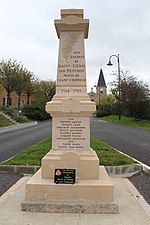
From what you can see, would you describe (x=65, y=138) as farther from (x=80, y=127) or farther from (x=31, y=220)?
(x=31, y=220)

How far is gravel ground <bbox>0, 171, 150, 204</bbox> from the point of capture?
572cm

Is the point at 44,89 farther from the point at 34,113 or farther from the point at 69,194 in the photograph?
the point at 69,194

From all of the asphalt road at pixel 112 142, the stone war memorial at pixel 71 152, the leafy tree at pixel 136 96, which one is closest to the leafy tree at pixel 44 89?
the leafy tree at pixel 136 96

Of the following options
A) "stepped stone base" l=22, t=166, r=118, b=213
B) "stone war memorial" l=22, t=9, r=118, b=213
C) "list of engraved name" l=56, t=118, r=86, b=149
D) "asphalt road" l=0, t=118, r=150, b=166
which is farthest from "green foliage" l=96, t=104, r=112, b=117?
"stepped stone base" l=22, t=166, r=118, b=213

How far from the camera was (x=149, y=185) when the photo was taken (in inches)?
245

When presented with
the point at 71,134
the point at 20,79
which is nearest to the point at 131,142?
the point at 71,134

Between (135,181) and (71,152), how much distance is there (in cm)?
228

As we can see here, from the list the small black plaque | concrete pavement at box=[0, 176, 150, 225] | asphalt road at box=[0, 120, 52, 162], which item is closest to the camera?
concrete pavement at box=[0, 176, 150, 225]

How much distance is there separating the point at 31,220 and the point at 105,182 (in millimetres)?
1522

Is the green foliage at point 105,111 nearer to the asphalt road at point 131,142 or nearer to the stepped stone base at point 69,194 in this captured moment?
the asphalt road at point 131,142

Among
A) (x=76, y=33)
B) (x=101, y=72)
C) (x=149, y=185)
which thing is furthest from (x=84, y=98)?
(x=101, y=72)

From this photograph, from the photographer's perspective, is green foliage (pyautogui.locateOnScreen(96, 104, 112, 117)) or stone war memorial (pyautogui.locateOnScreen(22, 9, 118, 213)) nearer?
stone war memorial (pyautogui.locateOnScreen(22, 9, 118, 213))

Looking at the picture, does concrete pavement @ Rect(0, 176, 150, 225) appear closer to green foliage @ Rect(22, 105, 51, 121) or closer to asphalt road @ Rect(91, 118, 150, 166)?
asphalt road @ Rect(91, 118, 150, 166)

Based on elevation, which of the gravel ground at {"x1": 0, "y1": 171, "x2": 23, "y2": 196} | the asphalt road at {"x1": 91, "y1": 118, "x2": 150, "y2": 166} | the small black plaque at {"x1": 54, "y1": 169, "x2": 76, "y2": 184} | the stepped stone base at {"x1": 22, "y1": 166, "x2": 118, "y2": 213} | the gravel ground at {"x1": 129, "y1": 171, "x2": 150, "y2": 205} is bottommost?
the asphalt road at {"x1": 91, "y1": 118, "x2": 150, "y2": 166}
